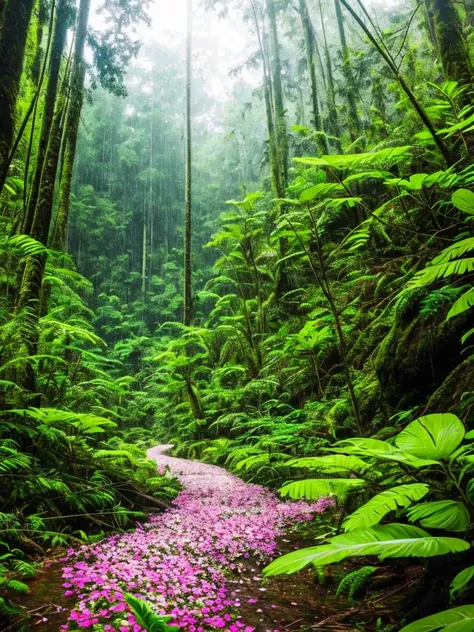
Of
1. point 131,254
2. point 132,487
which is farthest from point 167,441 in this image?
point 131,254

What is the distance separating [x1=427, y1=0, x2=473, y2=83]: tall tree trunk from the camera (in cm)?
455

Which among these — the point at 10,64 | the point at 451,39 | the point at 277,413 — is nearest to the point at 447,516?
the point at 10,64

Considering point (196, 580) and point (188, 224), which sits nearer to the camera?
point (196, 580)

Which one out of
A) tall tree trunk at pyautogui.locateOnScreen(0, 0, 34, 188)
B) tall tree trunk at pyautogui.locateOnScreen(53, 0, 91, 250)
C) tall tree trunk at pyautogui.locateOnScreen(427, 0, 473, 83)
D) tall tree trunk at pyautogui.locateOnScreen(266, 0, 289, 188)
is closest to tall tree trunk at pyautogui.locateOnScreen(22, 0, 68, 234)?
tall tree trunk at pyautogui.locateOnScreen(53, 0, 91, 250)

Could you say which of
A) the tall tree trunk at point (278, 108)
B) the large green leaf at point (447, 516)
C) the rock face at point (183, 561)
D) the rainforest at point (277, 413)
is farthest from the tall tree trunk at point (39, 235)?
the tall tree trunk at point (278, 108)

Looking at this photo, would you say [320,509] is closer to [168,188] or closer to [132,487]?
[132,487]

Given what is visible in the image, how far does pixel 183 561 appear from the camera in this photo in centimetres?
276

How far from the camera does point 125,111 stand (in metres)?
27.2

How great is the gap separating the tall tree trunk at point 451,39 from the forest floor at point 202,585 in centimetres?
539

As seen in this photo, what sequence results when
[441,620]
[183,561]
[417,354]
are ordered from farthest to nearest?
[417,354] → [183,561] → [441,620]

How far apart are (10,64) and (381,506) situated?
10.4 feet

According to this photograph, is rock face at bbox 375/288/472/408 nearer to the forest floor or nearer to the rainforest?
the rainforest

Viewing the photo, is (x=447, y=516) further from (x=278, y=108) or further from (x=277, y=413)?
(x=278, y=108)

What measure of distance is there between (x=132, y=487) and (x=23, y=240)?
111 inches
